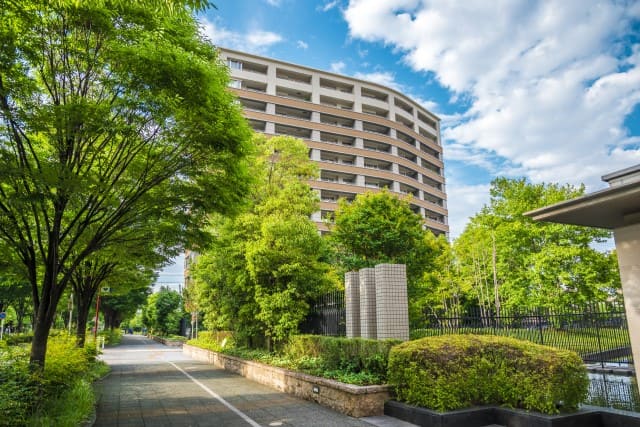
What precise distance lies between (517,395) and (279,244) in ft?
29.2

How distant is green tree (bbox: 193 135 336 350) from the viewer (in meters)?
14.6

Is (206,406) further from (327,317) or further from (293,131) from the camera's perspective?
(293,131)

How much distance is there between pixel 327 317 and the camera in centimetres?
1359

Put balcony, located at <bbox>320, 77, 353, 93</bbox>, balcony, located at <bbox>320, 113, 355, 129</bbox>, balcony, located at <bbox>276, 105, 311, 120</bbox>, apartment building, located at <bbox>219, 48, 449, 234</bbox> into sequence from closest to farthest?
apartment building, located at <bbox>219, 48, 449, 234</bbox>
balcony, located at <bbox>276, 105, 311, 120</bbox>
balcony, located at <bbox>320, 113, 355, 129</bbox>
balcony, located at <bbox>320, 77, 353, 93</bbox>

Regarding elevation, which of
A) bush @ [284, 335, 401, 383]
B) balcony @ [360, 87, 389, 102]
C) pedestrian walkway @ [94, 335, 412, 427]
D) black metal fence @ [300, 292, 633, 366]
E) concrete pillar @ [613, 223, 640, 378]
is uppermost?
balcony @ [360, 87, 389, 102]

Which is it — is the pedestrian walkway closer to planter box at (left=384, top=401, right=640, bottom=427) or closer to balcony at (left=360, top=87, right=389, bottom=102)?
planter box at (left=384, top=401, right=640, bottom=427)

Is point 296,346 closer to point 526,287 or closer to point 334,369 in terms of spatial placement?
point 334,369

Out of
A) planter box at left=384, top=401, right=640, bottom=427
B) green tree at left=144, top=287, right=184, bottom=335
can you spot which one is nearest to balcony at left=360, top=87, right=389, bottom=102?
green tree at left=144, top=287, right=184, bottom=335

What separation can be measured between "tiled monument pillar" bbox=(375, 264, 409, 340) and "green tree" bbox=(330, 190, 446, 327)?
11.3 metres

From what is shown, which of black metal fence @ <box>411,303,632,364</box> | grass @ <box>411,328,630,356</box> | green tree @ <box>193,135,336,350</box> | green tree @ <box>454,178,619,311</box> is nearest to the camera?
black metal fence @ <box>411,303,632,364</box>

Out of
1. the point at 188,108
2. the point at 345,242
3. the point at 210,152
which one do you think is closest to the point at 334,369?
the point at 210,152

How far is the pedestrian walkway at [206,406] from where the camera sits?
8328 millimetres

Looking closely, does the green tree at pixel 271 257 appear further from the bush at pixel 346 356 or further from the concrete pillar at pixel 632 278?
the concrete pillar at pixel 632 278

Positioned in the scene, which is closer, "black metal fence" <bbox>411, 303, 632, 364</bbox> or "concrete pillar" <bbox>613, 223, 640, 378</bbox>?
"concrete pillar" <bbox>613, 223, 640, 378</bbox>
